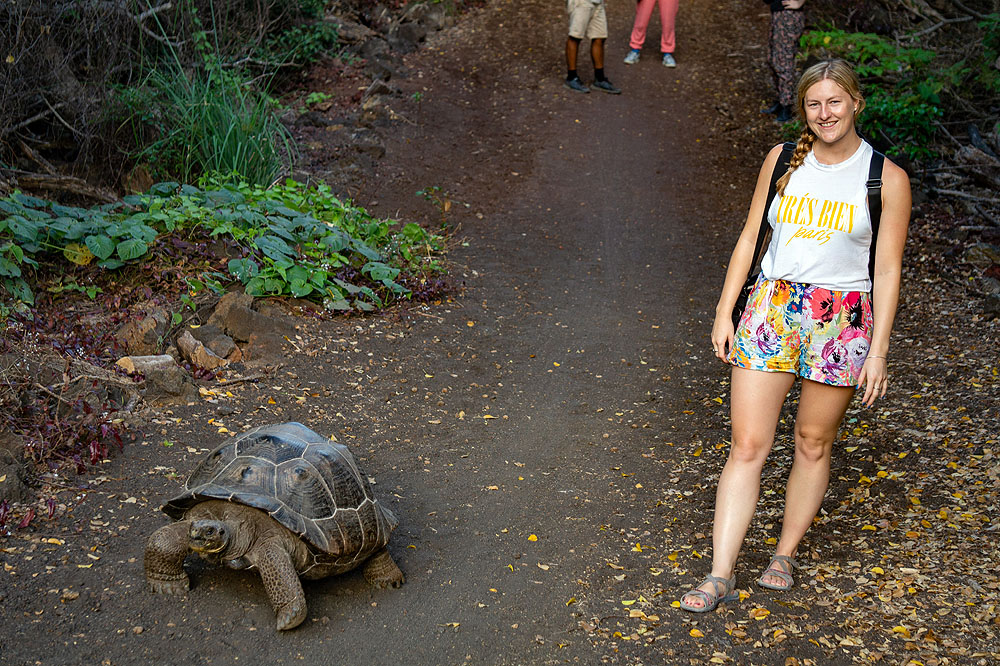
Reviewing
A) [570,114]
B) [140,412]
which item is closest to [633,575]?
[140,412]

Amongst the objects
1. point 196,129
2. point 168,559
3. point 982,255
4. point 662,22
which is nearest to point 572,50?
point 662,22

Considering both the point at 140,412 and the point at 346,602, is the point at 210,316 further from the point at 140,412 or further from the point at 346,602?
the point at 346,602

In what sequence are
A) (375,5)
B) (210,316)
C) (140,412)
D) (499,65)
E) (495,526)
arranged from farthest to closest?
A: 1. (375,5)
2. (499,65)
3. (210,316)
4. (140,412)
5. (495,526)

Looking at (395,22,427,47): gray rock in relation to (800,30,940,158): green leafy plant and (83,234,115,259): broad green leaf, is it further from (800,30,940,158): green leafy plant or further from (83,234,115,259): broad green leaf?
(83,234,115,259): broad green leaf

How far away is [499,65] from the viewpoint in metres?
13.7

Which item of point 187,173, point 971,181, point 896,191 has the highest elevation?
point 896,191

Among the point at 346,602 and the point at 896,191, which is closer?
the point at 896,191

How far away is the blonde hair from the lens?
10.6 feet

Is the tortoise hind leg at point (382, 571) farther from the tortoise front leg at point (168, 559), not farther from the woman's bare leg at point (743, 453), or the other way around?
the woman's bare leg at point (743, 453)

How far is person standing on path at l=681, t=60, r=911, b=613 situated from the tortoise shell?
1428 mm

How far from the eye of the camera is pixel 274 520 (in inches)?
135

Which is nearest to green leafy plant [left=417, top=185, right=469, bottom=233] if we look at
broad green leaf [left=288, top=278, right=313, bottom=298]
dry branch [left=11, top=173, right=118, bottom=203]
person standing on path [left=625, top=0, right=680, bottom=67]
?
broad green leaf [left=288, top=278, right=313, bottom=298]

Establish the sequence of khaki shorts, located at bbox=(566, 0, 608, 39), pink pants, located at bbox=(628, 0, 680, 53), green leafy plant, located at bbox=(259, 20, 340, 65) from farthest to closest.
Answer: pink pants, located at bbox=(628, 0, 680, 53) → green leafy plant, located at bbox=(259, 20, 340, 65) → khaki shorts, located at bbox=(566, 0, 608, 39)

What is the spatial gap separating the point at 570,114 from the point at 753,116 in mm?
2579
